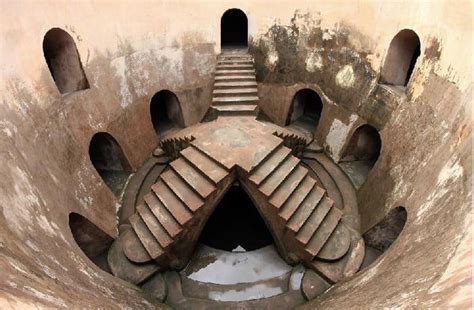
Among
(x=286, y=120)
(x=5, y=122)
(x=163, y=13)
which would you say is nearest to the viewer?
(x=5, y=122)

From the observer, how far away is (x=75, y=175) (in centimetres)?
694

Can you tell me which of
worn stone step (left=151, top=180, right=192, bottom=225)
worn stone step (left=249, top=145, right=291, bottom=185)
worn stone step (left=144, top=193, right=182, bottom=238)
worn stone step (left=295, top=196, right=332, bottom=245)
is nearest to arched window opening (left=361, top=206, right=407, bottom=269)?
worn stone step (left=295, top=196, right=332, bottom=245)

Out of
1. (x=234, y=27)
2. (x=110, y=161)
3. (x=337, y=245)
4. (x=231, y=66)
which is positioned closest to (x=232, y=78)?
(x=231, y=66)

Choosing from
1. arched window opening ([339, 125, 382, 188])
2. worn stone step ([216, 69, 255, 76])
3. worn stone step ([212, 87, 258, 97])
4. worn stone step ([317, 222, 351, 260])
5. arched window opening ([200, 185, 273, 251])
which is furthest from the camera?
worn stone step ([216, 69, 255, 76])

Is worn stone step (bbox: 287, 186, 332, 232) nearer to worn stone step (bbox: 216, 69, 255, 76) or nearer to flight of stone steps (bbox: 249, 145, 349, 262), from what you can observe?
flight of stone steps (bbox: 249, 145, 349, 262)

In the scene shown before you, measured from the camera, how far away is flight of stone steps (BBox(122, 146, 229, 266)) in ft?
22.0

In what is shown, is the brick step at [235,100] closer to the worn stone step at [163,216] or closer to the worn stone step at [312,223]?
the worn stone step at [163,216]

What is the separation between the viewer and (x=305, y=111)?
11.4m

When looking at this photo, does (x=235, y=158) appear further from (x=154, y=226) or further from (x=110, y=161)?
(x=110, y=161)

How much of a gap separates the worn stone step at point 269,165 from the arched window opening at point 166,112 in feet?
13.1

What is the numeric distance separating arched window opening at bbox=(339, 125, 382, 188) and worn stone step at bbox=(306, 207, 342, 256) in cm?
194

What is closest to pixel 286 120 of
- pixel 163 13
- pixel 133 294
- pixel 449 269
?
pixel 163 13

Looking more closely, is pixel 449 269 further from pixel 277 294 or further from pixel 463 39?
pixel 463 39

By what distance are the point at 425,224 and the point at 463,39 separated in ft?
10.8
